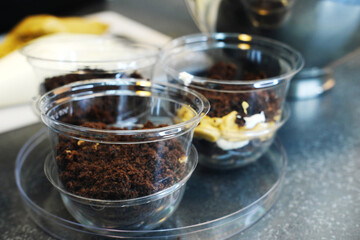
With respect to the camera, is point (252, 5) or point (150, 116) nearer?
point (150, 116)

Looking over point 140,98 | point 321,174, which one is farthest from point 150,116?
point 321,174

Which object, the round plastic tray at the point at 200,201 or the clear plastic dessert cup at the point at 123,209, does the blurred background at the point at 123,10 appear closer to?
the round plastic tray at the point at 200,201

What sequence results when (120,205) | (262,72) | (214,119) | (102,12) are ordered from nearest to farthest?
1. (120,205)
2. (214,119)
3. (262,72)
4. (102,12)

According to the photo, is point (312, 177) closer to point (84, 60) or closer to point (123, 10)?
point (84, 60)

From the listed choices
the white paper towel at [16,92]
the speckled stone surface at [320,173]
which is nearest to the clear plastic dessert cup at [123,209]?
the speckled stone surface at [320,173]

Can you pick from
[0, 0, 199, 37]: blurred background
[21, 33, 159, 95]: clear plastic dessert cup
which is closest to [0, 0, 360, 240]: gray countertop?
[21, 33, 159, 95]: clear plastic dessert cup

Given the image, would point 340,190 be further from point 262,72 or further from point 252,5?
point 252,5

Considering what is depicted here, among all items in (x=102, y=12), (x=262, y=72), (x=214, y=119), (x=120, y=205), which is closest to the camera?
(x=120, y=205)

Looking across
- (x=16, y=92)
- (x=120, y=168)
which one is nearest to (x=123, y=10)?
(x=16, y=92)
